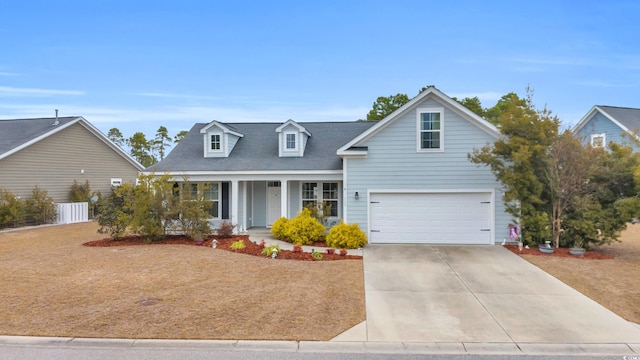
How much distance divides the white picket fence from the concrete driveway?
17.3m

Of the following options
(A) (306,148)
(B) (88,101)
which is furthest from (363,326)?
(B) (88,101)

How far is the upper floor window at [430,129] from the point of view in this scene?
13359 millimetres

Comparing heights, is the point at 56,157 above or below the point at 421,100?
below

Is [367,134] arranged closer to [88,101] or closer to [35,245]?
[35,245]

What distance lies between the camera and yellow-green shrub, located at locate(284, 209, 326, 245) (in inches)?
516

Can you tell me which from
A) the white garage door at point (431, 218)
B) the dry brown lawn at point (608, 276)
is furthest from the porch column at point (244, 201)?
the dry brown lawn at point (608, 276)

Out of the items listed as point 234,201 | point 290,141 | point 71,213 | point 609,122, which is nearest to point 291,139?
point 290,141

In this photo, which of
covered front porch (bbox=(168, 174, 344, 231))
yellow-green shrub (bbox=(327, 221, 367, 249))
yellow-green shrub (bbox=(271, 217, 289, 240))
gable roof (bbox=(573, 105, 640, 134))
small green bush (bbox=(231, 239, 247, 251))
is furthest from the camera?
gable roof (bbox=(573, 105, 640, 134))

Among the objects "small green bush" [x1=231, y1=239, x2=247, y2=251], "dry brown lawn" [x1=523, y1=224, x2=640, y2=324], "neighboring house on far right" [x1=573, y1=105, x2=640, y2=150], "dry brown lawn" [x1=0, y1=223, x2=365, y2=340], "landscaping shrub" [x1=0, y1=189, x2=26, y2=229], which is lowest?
"dry brown lawn" [x1=523, y1=224, x2=640, y2=324]

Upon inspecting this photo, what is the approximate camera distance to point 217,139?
1753 centimetres

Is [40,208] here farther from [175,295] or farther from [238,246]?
[175,295]

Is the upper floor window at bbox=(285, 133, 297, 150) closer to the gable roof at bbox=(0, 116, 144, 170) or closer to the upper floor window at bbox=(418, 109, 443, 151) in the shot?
the upper floor window at bbox=(418, 109, 443, 151)

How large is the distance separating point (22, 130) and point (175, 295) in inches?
783

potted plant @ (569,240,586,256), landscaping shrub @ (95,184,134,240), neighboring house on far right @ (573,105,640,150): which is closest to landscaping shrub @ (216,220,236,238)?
landscaping shrub @ (95,184,134,240)
